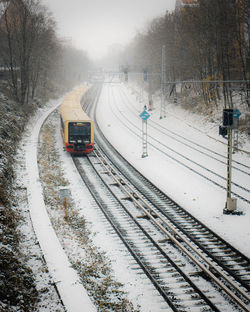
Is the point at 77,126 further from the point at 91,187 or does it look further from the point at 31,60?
the point at 31,60

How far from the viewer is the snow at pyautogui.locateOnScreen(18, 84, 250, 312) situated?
8.89m

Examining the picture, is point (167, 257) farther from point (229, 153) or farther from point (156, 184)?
point (156, 184)

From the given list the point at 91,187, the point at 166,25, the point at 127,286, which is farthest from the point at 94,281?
the point at 166,25

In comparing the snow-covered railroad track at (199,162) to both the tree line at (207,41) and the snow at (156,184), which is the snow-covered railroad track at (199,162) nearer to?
the snow at (156,184)

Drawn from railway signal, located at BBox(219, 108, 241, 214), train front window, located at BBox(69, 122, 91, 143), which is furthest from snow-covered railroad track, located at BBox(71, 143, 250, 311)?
train front window, located at BBox(69, 122, 91, 143)

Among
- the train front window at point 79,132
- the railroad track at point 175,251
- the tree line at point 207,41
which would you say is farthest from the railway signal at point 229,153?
the tree line at point 207,41

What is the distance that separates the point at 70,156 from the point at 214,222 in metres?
13.6

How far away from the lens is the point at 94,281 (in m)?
9.00

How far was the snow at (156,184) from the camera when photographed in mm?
8885

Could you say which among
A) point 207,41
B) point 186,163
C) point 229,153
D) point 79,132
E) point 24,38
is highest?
point 24,38

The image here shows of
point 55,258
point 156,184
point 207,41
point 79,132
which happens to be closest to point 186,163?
point 156,184

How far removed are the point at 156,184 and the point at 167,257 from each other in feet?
25.6

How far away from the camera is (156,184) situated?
57.1ft

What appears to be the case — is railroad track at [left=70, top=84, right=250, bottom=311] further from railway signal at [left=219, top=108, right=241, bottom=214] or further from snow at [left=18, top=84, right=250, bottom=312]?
railway signal at [left=219, top=108, right=241, bottom=214]
